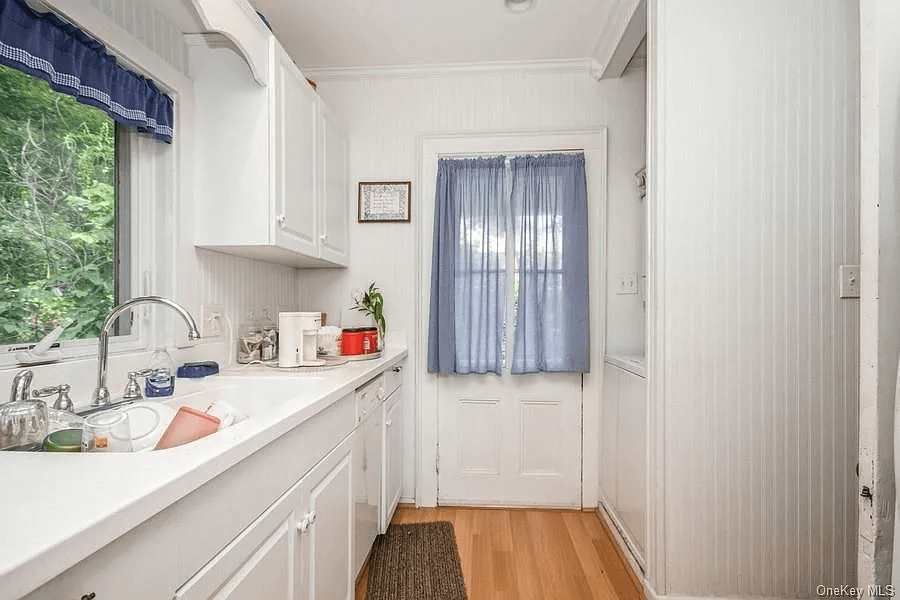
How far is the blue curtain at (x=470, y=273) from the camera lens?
2691 mm

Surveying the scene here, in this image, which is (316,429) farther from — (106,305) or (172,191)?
(172,191)

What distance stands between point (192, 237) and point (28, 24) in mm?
783

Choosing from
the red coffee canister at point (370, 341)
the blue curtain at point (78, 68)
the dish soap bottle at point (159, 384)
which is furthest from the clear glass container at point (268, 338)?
the blue curtain at point (78, 68)

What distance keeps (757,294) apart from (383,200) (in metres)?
1.94

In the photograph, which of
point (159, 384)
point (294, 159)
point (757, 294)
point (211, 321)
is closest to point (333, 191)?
point (294, 159)

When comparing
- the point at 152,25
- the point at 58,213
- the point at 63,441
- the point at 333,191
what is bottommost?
the point at 63,441

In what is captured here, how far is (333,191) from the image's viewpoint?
2.52m

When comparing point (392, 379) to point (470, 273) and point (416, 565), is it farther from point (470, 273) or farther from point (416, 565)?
point (416, 565)

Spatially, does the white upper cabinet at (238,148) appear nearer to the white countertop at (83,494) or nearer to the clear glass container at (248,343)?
the clear glass container at (248,343)

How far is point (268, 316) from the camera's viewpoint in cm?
245

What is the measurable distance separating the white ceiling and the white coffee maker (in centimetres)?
146

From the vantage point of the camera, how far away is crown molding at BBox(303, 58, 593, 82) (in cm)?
271

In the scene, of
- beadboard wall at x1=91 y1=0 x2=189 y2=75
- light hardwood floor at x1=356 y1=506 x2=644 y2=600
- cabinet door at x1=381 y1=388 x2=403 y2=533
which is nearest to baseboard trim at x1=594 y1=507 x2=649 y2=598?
light hardwood floor at x1=356 y1=506 x2=644 y2=600

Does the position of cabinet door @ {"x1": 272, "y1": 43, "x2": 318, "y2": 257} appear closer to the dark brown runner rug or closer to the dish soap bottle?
the dish soap bottle
